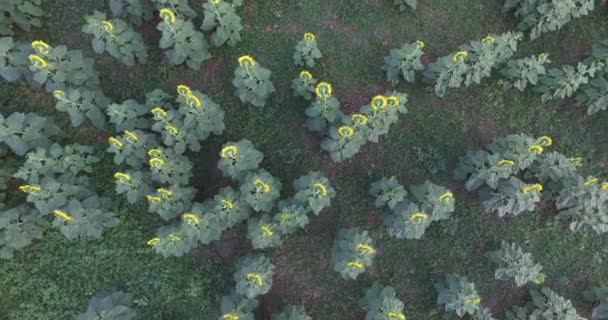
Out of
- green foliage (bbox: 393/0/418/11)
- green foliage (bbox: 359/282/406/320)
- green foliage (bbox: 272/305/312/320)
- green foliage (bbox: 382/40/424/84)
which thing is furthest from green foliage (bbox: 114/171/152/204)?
green foliage (bbox: 393/0/418/11)

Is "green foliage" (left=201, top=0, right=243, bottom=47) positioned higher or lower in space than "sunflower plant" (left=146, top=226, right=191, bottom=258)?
higher

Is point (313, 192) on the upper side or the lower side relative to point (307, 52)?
lower

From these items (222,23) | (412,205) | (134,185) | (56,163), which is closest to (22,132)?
(56,163)

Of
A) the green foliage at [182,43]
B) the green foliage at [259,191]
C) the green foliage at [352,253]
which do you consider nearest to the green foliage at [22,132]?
the green foliage at [182,43]

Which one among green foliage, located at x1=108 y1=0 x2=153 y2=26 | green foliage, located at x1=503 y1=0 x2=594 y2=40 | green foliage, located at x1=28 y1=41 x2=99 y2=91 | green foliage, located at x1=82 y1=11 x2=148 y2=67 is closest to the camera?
green foliage, located at x1=28 y1=41 x2=99 y2=91

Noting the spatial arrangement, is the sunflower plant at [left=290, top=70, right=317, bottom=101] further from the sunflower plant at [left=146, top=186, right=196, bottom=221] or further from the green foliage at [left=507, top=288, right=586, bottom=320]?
the green foliage at [left=507, top=288, right=586, bottom=320]

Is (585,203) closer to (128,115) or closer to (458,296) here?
(458,296)

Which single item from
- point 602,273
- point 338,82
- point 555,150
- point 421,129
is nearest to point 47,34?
point 338,82
